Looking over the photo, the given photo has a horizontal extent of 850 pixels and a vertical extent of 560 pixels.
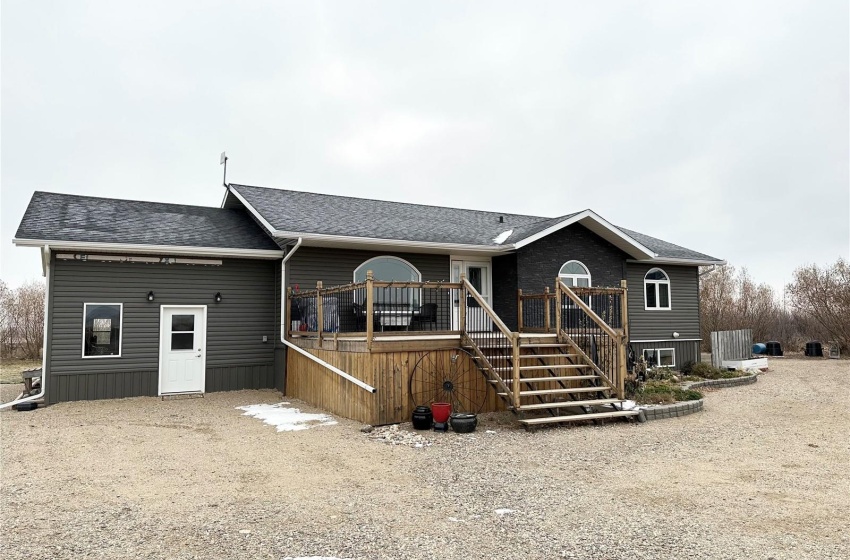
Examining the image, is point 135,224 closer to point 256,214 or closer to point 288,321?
point 256,214

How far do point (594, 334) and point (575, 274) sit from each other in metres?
3.82

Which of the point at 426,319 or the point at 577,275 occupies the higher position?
the point at 577,275

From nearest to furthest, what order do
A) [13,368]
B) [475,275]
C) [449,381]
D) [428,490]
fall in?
[428,490] < [449,381] < [475,275] < [13,368]

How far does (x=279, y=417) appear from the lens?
8.70 metres

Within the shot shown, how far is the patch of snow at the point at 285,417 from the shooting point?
318 inches

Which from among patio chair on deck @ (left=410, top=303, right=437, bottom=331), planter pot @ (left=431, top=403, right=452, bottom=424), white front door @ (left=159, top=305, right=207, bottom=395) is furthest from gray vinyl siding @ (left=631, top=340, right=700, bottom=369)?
white front door @ (left=159, top=305, right=207, bottom=395)

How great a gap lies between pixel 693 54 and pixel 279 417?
12.4 m

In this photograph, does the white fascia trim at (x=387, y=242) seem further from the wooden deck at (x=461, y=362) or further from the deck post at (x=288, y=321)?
the deck post at (x=288, y=321)

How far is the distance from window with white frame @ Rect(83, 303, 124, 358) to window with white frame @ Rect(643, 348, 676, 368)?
1299cm

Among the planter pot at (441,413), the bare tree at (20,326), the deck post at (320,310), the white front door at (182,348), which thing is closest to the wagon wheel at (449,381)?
the planter pot at (441,413)

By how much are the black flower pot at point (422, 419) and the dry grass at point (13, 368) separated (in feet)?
41.2

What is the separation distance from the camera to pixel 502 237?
12695 mm

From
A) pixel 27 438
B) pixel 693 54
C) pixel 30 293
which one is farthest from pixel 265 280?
pixel 30 293

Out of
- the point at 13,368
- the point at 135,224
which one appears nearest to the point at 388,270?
the point at 135,224
